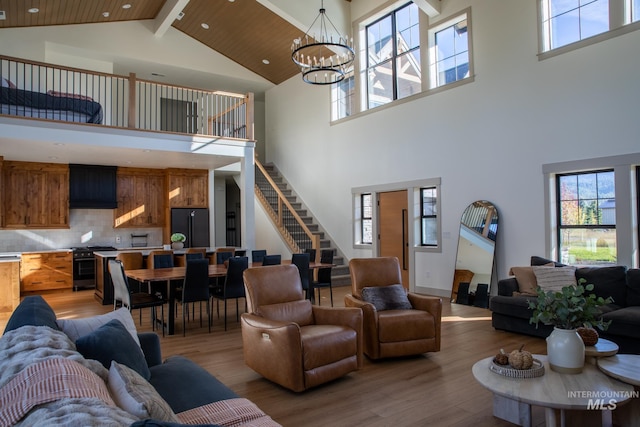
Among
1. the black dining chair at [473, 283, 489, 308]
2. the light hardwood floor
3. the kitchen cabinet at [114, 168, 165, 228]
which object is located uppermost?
the kitchen cabinet at [114, 168, 165, 228]

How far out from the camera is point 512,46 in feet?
22.2

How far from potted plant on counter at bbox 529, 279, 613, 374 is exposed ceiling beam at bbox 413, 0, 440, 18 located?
6647 millimetres

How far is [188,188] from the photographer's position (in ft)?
35.4

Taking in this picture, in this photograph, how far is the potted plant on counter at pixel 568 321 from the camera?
8.89 ft

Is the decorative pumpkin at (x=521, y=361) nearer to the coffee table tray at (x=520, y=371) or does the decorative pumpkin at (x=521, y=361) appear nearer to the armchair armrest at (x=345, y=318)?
the coffee table tray at (x=520, y=371)

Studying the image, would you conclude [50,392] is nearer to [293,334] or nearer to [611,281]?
[293,334]

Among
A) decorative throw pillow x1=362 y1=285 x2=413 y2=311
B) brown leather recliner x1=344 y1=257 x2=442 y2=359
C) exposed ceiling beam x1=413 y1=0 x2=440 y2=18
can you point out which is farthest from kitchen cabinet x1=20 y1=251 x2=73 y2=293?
exposed ceiling beam x1=413 y1=0 x2=440 y2=18

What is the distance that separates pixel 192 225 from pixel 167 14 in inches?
201

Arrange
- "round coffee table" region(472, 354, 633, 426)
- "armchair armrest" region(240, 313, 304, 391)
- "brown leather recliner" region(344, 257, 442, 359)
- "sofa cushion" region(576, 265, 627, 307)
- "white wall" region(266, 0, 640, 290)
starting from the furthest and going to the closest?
1. "white wall" region(266, 0, 640, 290)
2. "sofa cushion" region(576, 265, 627, 307)
3. "brown leather recliner" region(344, 257, 442, 359)
4. "armchair armrest" region(240, 313, 304, 391)
5. "round coffee table" region(472, 354, 633, 426)

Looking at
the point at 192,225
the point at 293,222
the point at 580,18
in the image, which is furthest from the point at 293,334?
the point at 192,225

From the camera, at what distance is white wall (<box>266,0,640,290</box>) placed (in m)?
5.68

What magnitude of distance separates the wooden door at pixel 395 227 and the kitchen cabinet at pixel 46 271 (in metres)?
6.88

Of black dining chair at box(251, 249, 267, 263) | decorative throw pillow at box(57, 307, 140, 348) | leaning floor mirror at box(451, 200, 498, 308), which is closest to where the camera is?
decorative throw pillow at box(57, 307, 140, 348)

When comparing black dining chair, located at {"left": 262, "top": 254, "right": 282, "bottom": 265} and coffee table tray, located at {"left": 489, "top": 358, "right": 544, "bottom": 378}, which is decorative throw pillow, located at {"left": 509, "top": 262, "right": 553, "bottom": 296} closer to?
coffee table tray, located at {"left": 489, "top": 358, "right": 544, "bottom": 378}
